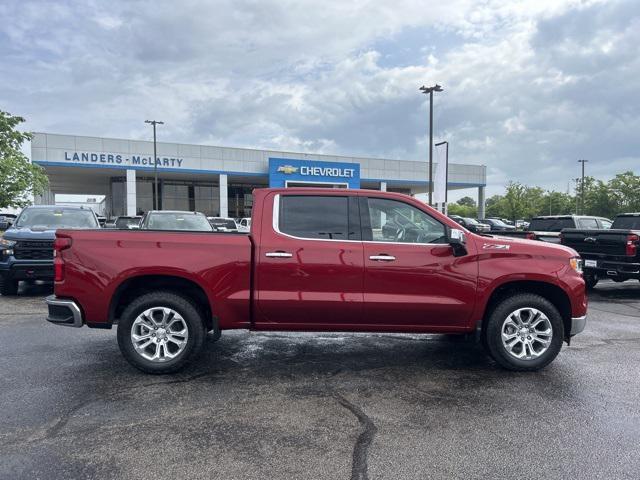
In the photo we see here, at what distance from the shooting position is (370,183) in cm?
5197

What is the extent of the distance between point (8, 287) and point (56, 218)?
5.77 ft

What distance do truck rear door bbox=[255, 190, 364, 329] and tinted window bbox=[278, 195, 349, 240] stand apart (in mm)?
10

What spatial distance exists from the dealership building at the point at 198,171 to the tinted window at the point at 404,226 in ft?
116

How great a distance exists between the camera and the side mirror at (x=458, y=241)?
468 cm

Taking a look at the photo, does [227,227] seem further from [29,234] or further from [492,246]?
[492,246]

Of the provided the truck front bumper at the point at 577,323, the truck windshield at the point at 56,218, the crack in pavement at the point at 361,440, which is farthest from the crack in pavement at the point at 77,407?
the truck windshield at the point at 56,218

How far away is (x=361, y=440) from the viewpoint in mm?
3406

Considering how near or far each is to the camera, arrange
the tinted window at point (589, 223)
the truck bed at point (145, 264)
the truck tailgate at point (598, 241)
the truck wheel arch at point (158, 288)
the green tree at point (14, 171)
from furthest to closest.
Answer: the green tree at point (14, 171) → the tinted window at point (589, 223) → the truck tailgate at point (598, 241) → the truck wheel arch at point (158, 288) → the truck bed at point (145, 264)

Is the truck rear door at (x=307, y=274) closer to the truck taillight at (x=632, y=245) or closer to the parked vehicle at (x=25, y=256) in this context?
the parked vehicle at (x=25, y=256)

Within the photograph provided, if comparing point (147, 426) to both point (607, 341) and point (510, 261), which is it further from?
point (607, 341)

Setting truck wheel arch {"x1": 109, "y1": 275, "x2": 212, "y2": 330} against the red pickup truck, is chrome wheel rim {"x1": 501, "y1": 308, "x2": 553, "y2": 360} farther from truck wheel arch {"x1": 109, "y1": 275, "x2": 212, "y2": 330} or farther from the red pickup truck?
truck wheel arch {"x1": 109, "y1": 275, "x2": 212, "y2": 330}

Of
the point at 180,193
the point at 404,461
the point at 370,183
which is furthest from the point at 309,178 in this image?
the point at 404,461

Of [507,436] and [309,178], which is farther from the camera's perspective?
[309,178]

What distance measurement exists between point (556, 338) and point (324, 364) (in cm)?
249
